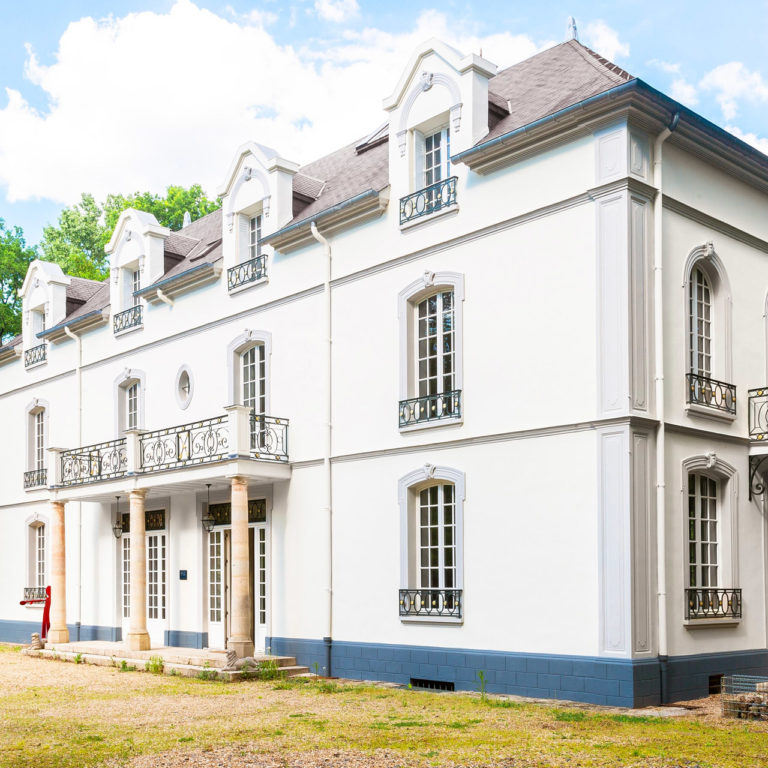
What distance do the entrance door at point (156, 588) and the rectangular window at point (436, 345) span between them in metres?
8.23

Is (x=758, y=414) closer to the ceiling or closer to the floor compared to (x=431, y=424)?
closer to the ceiling

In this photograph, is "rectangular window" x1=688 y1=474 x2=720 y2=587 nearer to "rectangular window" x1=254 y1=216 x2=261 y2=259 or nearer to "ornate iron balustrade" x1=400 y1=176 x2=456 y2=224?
"ornate iron balustrade" x1=400 y1=176 x2=456 y2=224

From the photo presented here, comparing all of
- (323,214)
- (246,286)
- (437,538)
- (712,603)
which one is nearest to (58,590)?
(246,286)

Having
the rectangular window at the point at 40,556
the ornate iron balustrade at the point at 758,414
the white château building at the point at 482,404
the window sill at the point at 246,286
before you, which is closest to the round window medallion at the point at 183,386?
Result: the white château building at the point at 482,404

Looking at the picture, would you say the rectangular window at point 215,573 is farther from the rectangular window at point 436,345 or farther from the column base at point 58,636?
the rectangular window at point 436,345

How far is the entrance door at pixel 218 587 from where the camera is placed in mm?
19734

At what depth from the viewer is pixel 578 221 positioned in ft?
46.0

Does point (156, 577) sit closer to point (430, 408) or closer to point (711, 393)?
point (430, 408)

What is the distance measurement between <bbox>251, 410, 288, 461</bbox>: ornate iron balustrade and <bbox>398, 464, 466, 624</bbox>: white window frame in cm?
313

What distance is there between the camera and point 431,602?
15.5 m

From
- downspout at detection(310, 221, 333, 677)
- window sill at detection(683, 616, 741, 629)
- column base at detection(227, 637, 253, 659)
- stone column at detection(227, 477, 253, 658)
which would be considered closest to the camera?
window sill at detection(683, 616, 741, 629)

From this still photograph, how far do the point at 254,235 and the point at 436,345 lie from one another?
5837 mm

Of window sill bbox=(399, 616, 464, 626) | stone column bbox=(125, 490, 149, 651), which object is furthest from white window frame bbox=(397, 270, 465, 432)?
stone column bbox=(125, 490, 149, 651)

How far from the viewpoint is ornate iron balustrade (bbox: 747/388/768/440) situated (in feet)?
50.4
